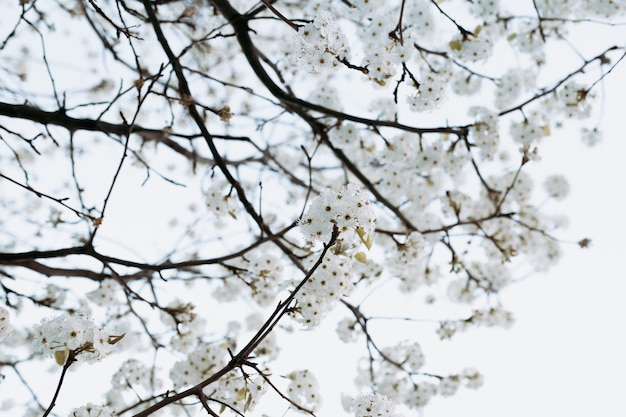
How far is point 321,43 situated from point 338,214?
0.89 meters

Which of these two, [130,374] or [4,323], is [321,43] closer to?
[4,323]

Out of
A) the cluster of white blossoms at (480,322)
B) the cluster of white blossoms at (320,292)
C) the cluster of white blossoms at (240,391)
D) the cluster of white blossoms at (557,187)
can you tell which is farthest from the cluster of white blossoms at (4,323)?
the cluster of white blossoms at (557,187)

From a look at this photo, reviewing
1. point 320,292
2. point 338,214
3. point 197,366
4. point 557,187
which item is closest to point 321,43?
point 338,214

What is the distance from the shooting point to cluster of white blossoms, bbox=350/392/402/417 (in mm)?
2543

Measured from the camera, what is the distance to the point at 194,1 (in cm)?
526

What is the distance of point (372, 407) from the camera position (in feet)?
8.41

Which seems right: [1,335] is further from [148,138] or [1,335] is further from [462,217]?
[462,217]

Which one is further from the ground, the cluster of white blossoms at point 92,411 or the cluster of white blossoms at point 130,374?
the cluster of white blossoms at point 130,374

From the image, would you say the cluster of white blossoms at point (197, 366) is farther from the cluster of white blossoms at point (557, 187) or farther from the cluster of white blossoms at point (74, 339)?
the cluster of white blossoms at point (557, 187)

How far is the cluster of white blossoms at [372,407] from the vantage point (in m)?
2.54

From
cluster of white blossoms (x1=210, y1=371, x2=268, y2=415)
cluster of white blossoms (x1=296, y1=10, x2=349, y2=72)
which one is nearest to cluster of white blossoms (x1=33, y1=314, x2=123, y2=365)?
cluster of white blossoms (x1=210, y1=371, x2=268, y2=415)

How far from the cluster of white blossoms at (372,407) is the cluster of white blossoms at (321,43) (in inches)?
69.8

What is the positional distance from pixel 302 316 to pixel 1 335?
1.50 metres

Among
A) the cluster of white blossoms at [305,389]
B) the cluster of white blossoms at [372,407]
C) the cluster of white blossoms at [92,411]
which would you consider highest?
the cluster of white blossoms at [305,389]
